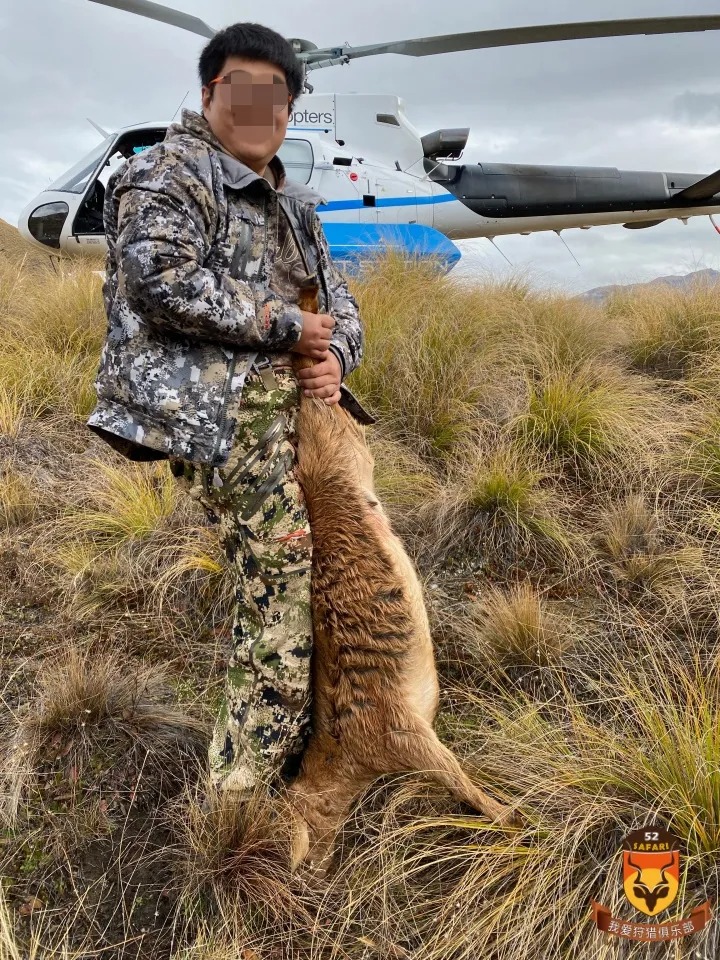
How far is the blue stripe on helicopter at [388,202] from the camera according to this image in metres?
9.10

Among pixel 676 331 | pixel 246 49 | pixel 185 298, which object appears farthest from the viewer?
pixel 676 331

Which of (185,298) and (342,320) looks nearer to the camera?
(185,298)

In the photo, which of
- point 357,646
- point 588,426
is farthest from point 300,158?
point 357,646

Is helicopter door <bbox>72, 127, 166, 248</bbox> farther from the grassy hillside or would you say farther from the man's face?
the man's face

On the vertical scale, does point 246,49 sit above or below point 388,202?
below

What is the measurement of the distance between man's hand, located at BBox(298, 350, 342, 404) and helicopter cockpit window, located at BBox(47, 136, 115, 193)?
8.97 metres

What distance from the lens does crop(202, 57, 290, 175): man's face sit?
5.28 feet

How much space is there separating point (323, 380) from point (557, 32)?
7.01 meters

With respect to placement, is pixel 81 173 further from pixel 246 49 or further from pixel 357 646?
pixel 357 646

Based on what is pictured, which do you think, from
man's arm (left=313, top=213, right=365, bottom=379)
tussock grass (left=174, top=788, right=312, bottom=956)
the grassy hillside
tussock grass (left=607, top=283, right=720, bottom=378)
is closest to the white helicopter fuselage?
tussock grass (left=607, top=283, right=720, bottom=378)

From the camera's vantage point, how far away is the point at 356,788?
6.25ft

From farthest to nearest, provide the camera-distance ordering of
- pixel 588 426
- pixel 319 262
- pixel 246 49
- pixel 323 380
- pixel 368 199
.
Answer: pixel 368 199 → pixel 588 426 → pixel 319 262 → pixel 323 380 → pixel 246 49

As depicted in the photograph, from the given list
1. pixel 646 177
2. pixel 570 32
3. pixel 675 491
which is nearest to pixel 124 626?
pixel 675 491

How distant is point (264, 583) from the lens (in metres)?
1.84
